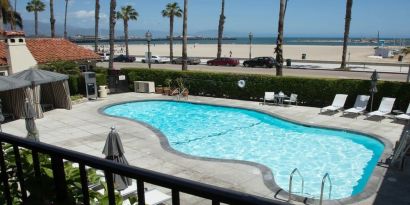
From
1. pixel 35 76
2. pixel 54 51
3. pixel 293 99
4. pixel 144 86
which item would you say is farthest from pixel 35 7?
pixel 293 99

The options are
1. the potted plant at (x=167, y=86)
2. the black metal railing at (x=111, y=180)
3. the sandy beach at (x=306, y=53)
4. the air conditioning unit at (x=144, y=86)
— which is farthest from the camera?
the sandy beach at (x=306, y=53)

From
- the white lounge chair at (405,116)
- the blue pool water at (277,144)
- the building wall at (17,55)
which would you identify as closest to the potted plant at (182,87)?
the blue pool water at (277,144)

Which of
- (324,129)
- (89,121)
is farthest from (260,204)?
(89,121)

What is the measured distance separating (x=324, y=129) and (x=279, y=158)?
4.17 m

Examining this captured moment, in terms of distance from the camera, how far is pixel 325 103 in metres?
21.5

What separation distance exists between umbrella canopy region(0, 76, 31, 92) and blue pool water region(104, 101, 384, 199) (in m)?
5.73

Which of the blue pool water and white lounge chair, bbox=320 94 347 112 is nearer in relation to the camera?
the blue pool water

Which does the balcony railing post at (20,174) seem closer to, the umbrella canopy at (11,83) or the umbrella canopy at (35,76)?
the umbrella canopy at (11,83)

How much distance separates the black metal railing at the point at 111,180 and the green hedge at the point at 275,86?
1937 cm

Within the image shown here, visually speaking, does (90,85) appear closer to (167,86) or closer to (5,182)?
(167,86)

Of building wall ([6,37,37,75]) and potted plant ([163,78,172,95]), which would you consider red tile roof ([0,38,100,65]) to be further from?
potted plant ([163,78,172,95])

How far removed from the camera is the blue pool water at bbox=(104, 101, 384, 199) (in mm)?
12227

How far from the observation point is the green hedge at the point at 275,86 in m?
19.1

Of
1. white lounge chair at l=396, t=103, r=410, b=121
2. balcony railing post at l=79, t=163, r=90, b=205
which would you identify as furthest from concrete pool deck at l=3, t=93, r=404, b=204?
balcony railing post at l=79, t=163, r=90, b=205
